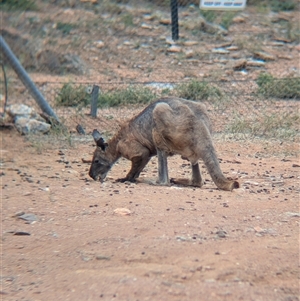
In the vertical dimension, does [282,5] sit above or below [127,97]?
above

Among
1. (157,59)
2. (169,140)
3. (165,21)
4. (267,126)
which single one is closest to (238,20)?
(165,21)

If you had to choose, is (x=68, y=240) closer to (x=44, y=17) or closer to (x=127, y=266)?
(x=127, y=266)

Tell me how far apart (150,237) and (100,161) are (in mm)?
3106

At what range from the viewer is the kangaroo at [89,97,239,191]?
7.07 m

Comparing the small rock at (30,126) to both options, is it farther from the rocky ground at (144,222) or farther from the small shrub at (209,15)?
the small shrub at (209,15)

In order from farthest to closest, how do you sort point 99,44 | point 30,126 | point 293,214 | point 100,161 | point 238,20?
point 238,20
point 99,44
point 30,126
point 100,161
point 293,214

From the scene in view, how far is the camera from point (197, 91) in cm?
1119

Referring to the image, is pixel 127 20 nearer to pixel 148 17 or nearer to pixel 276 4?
pixel 148 17

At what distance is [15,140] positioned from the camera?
9.91 m

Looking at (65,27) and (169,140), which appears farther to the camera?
(65,27)

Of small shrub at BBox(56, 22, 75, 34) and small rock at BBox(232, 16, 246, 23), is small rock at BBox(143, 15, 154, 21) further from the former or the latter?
small rock at BBox(232, 16, 246, 23)

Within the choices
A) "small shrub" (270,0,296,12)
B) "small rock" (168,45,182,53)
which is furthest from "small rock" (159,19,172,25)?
"small shrub" (270,0,296,12)

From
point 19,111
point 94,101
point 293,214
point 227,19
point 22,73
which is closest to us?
point 293,214

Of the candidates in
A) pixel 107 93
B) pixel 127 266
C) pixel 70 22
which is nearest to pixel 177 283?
pixel 127 266
